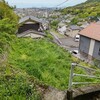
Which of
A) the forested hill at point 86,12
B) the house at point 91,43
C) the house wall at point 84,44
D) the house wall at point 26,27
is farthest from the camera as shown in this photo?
the forested hill at point 86,12

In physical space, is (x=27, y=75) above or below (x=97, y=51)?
→ above

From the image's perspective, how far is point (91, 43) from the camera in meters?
20.8

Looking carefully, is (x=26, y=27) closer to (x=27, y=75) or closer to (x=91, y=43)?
(x=91, y=43)

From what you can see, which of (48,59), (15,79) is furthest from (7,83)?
(48,59)

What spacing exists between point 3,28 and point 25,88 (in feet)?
26.2

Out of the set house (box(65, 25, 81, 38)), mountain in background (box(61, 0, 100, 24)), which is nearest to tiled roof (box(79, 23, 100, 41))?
house (box(65, 25, 81, 38))

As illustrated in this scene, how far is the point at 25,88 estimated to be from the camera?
5.48m

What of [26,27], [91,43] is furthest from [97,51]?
[26,27]

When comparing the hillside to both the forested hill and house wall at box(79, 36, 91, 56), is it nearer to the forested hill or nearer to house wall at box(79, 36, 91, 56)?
house wall at box(79, 36, 91, 56)

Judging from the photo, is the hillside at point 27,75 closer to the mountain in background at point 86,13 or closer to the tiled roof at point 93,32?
the tiled roof at point 93,32

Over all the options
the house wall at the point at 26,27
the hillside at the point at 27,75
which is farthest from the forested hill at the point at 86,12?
the hillside at the point at 27,75

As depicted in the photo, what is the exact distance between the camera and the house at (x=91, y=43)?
19922mm

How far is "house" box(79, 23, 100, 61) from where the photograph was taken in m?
19.9

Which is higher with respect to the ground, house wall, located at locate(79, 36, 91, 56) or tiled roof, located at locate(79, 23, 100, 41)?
tiled roof, located at locate(79, 23, 100, 41)
